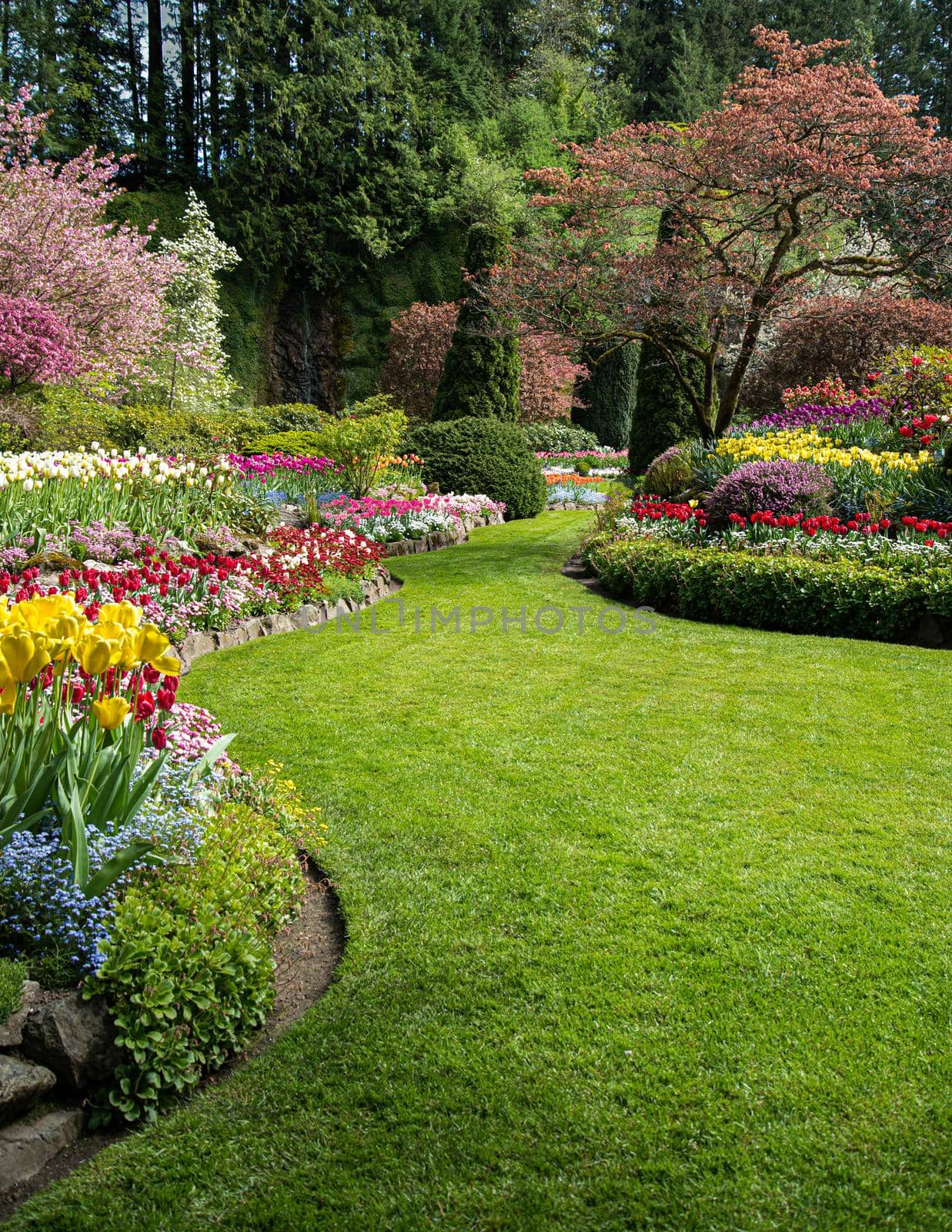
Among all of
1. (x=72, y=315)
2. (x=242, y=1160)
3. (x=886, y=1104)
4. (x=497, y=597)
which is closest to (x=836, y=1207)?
(x=886, y=1104)

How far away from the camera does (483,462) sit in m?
13.6

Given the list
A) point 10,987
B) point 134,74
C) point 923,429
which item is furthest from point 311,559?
point 134,74

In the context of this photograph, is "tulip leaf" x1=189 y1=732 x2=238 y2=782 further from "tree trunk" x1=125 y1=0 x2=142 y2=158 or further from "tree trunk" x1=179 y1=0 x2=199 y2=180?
"tree trunk" x1=125 y1=0 x2=142 y2=158

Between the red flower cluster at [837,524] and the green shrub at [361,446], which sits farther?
the green shrub at [361,446]

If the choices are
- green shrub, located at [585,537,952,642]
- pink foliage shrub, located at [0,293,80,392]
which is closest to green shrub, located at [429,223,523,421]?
pink foliage shrub, located at [0,293,80,392]

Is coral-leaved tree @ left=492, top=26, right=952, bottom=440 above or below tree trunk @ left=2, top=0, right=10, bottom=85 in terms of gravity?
below

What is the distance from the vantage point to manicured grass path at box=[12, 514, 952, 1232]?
1.90m

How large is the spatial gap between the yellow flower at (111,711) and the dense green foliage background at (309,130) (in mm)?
Result: 25315

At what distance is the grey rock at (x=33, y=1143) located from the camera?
1.92 meters

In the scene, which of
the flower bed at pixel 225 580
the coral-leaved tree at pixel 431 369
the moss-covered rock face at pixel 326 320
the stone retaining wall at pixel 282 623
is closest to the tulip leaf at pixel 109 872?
the flower bed at pixel 225 580

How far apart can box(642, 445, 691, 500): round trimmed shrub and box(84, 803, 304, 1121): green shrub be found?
8.83m

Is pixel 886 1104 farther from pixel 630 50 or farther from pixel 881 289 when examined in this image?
pixel 630 50

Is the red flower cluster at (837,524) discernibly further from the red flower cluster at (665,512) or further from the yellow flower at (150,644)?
the yellow flower at (150,644)

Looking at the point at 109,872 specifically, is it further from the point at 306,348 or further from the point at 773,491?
the point at 306,348
